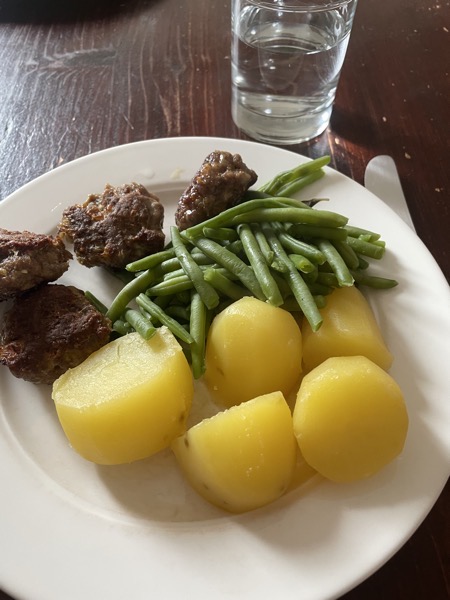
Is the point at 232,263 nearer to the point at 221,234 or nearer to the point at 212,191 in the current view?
the point at 221,234

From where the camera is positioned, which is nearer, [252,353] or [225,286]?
[252,353]

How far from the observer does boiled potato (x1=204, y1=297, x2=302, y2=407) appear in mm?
1624

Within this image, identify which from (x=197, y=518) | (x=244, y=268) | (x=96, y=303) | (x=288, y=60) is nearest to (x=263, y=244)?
(x=244, y=268)

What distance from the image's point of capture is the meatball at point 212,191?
6.59 ft

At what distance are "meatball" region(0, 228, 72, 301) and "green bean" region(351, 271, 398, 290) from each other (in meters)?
0.99

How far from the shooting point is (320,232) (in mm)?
1905

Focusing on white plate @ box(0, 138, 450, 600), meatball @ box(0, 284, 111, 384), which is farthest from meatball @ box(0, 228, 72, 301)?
white plate @ box(0, 138, 450, 600)

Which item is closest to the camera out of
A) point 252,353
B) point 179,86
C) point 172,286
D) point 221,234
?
point 252,353

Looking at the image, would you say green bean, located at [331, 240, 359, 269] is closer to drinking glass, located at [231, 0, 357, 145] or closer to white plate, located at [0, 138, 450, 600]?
white plate, located at [0, 138, 450, 600]

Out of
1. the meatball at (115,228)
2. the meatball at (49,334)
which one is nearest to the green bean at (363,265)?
the meatball at (115,228)

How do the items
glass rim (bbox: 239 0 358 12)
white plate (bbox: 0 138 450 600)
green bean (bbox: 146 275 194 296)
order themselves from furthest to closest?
glass rim (bbox: 239 0 358 12)
green bean (bbox: 146 275 194 296)
white plate (bbox: 0 138 450 600)

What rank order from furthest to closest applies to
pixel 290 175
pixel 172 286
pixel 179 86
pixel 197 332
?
pixel 179 86
pixel 290 175
pixel 172 286
pixel 197 332

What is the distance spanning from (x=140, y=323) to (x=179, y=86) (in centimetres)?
183

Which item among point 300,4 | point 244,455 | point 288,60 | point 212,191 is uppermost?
point 300,4
